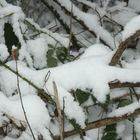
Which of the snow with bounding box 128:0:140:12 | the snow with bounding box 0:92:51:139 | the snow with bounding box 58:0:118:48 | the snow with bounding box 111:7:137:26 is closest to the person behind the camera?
the snow with bounding box 0:92:51:139

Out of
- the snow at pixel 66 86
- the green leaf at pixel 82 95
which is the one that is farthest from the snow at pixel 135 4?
the green leaf at pixel 82 95

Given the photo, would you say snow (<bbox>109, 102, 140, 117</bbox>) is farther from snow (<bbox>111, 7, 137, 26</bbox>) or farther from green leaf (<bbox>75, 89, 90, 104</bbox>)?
snow (<bbox>111, 7, 137, 26</bbox>)

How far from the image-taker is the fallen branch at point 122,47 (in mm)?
1252

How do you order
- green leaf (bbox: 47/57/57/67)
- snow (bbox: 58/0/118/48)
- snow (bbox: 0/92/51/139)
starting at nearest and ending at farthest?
snow (bbox: 0/92/51/139) < green leaf (bbox: 47/57/57/67) < snow (bbox: 58/0/118/48)

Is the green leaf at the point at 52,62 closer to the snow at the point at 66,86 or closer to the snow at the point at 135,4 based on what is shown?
the snow at the point at 66,86

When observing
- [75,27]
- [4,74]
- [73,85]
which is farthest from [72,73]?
[75,27]

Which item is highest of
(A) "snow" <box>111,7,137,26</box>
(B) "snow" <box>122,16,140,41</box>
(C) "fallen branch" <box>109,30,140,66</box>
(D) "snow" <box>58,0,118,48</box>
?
(B) "snow" <box>122,16,140,41</box>

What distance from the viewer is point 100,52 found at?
4.73 ft

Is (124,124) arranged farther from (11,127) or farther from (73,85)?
(11,127)

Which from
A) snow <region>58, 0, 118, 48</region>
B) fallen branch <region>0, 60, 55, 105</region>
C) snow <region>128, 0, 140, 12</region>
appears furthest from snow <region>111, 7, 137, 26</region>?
fallen branch <region>0, 60, 55, 105</region>

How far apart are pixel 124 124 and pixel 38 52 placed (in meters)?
0.43

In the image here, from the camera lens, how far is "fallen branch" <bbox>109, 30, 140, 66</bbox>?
1.25 m

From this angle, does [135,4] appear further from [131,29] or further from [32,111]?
[32,111]

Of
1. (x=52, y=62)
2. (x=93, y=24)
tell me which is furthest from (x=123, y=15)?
(x=52, y=62)
